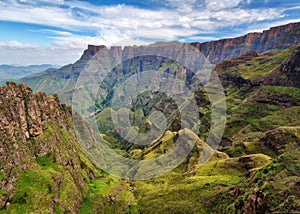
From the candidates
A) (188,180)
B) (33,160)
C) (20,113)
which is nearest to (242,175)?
(188,180)

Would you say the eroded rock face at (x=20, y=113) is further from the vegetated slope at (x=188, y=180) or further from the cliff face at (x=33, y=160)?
the vegetated slope at (x=188, y=180)

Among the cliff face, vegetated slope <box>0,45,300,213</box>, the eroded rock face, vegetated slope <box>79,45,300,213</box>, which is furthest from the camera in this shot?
the eroded rock face

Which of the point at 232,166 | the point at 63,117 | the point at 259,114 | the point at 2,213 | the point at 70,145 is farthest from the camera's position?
the point at 259,114

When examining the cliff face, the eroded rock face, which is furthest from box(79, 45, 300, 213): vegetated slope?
the eroded rock face

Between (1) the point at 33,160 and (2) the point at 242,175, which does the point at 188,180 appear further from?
(1) the point at 33,160

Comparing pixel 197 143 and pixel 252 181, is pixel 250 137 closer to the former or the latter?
pixel 197 143

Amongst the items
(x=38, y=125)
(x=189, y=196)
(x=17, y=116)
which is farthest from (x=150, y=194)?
(x=17, y=116)

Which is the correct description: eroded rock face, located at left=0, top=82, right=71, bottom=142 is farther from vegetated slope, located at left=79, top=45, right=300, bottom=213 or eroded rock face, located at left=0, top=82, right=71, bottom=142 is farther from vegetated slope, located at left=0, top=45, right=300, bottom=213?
vegetated slope, located at left=79, top=45, right=300, bottom=213

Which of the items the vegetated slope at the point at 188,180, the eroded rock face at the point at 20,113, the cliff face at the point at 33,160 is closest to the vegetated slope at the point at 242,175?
the vegetated slope at the point at 188,180

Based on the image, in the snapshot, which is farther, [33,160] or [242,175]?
[33,160]
